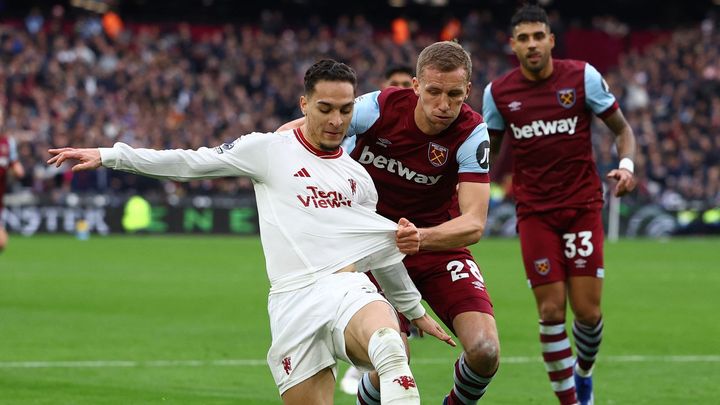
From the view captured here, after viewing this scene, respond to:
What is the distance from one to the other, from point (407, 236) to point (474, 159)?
38.1 inches

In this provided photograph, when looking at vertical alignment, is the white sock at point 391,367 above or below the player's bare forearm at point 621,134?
below

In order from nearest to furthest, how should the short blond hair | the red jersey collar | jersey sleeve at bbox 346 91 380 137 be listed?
the red jersey collar < the short blond hair < jersey sleeve at bbox 346 91 380 137

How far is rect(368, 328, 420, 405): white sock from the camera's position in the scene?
5.58 m

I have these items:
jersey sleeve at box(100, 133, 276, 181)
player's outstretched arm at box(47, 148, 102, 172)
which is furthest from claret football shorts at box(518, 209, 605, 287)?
player's outstretched arm at box(47, 148, 102, 172)

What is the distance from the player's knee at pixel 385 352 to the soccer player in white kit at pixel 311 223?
0.66 ft

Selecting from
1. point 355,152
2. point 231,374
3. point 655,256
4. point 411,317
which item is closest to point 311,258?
point 411,317

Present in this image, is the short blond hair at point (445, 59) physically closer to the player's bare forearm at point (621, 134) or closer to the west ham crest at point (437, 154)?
the west ham crest at point (437, 154)

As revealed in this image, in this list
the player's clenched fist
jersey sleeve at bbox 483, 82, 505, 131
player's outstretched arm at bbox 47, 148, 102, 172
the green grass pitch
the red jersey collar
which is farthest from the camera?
the green grass pitch

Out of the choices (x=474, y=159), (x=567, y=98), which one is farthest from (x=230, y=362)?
(x=474, y=159)

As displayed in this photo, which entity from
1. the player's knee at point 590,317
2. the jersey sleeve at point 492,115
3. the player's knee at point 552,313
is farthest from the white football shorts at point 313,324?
the jersey sleeve at point 492,115

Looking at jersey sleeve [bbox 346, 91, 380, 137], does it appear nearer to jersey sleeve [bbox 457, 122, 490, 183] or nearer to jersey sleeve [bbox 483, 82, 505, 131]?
jersey sleeve [bbox 457, 122, 490, 183]

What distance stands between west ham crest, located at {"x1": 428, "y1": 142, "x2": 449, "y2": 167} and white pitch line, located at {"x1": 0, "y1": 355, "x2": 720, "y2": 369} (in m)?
4.24

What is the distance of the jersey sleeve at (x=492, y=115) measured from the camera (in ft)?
29.7

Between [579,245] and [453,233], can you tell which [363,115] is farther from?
[579,245]
